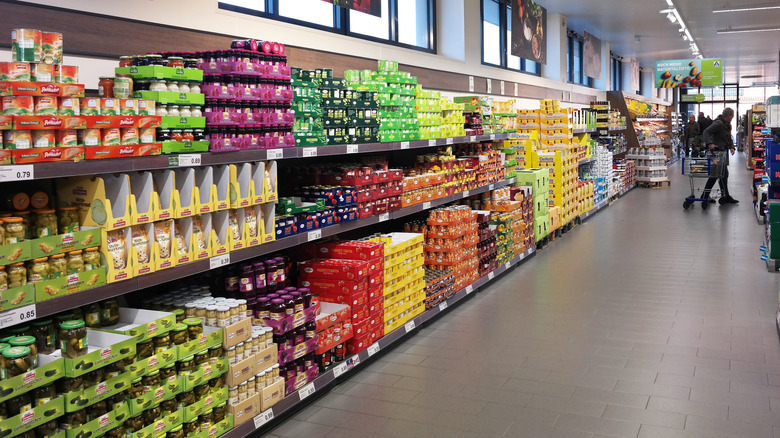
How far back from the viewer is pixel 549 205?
33.4ft

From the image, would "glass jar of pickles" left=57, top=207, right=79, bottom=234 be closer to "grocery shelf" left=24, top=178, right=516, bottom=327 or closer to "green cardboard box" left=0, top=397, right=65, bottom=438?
"grocery shelf" left=24, top=178, right=516, bottom=327

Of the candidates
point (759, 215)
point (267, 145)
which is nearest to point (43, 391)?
point (267, 145)

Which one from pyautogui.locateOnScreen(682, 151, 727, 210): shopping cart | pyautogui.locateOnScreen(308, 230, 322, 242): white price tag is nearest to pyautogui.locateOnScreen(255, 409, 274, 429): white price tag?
pyautogui.locateOnScreen(308, 230, 322, 242): white price tag

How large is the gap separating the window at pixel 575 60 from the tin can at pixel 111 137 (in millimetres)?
16454

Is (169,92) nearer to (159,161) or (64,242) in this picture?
(159,161)

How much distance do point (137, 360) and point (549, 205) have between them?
8067mm

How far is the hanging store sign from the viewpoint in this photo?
72.3 ft

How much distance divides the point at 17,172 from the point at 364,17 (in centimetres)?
576

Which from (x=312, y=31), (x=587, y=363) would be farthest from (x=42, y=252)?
(x=312, y=31)

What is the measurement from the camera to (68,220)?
2984 millimetres

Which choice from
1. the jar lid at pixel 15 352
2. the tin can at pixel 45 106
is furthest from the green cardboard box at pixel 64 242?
the tin can at pixel 45 106

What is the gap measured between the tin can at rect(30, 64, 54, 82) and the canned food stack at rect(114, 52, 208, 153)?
1.40 ft

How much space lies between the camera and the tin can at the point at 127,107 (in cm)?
301

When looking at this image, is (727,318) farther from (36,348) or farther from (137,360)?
(36,348)
